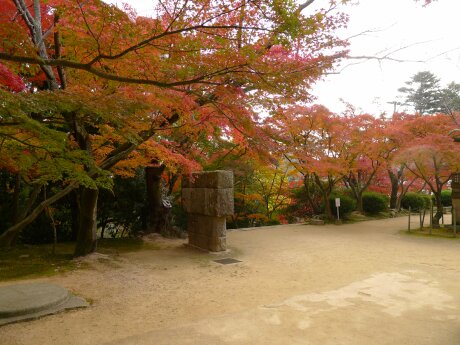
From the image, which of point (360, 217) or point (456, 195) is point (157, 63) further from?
point (360, 217)

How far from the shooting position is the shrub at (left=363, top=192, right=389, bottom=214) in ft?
57.4

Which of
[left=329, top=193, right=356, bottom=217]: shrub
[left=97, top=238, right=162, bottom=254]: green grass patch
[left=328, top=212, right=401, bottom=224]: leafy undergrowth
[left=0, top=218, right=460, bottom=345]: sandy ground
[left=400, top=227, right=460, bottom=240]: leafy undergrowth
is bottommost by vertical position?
[left=0, top=218, right=460, bottom=345]: sandy ground

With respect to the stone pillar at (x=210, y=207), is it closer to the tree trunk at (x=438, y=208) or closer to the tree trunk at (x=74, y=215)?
the tree trunk at (x=74, y=215)

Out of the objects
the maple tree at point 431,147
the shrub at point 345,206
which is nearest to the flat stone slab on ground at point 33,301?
the maple tree at point 431,147

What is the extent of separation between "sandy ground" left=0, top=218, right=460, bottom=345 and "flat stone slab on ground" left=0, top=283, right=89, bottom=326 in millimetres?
157

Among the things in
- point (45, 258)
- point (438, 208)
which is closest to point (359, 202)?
point (438, 208)

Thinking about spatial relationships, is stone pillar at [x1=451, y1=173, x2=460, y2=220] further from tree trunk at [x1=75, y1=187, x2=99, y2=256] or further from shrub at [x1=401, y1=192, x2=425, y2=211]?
tree trunk at [x1=75, y1=187, x2=99, y2=256]

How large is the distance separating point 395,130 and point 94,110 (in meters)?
11.2

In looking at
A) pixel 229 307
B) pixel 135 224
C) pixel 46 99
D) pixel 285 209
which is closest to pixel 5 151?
pixel 46 99

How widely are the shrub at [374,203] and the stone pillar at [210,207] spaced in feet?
38.3

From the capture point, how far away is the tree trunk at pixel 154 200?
10883mm

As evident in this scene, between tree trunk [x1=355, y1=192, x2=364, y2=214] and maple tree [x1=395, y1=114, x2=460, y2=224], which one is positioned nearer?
maple tree [x1=395, y1=114, x2=460, y2=224]

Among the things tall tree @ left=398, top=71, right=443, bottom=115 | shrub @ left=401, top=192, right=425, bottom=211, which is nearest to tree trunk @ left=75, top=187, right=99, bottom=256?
shrub @ left=401, top=192, right=425, bottom=211

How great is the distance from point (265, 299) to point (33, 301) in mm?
3167
